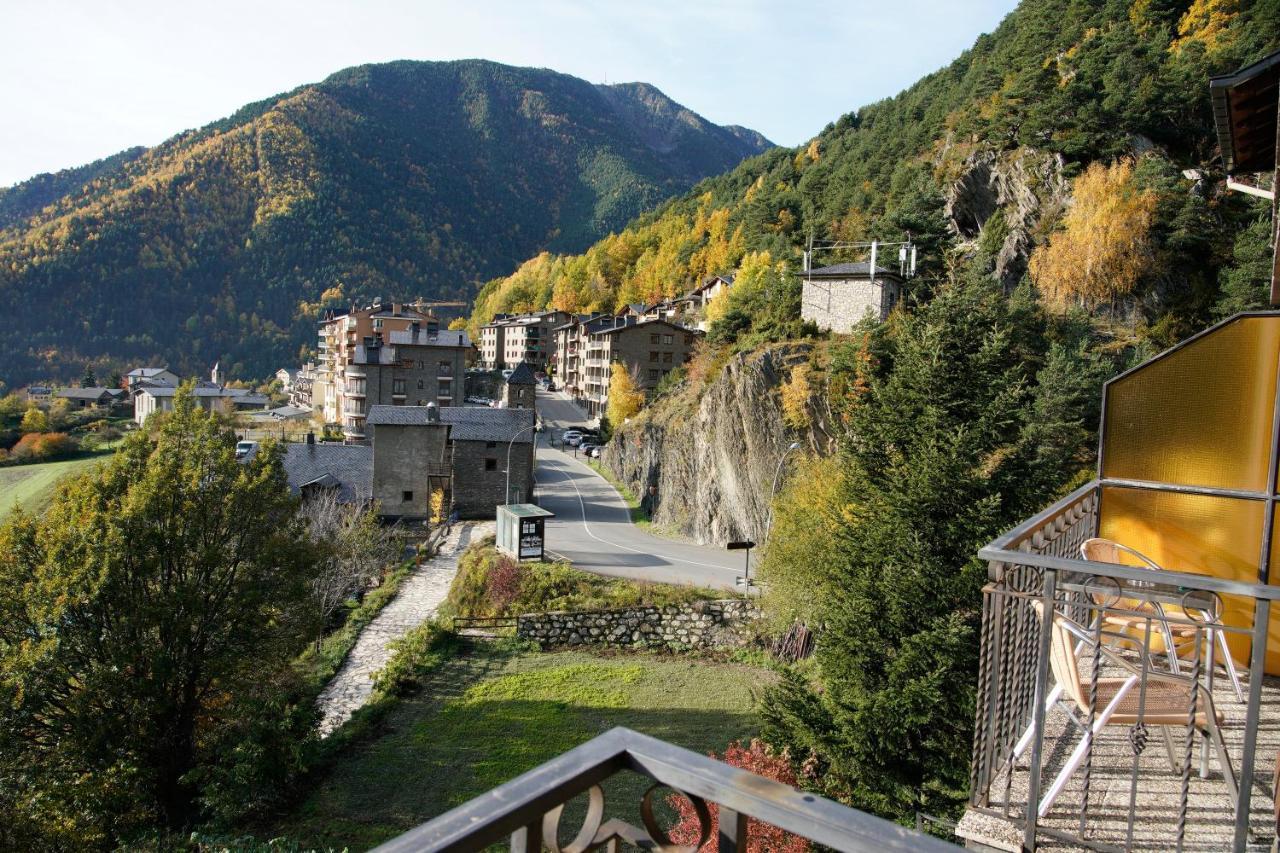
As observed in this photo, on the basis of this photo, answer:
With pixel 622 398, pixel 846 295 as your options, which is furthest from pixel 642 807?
pixel 622 398

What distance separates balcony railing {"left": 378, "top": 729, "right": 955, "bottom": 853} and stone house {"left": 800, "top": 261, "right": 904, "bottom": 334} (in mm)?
34536

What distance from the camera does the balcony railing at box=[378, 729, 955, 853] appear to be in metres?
1.36

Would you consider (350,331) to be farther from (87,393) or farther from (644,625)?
(644,625)

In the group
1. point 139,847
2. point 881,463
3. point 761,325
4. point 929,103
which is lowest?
point 139,847

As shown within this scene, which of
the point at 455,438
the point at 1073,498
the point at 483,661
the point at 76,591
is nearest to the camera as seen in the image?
the point at 1073,498

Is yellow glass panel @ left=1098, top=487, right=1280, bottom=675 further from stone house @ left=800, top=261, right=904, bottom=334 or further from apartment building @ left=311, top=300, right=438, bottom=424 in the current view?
apartment building @ left=311, top=300, right=438, bottom=424

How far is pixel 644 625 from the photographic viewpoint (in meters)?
25.7

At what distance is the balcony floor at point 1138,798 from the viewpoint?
3.81 metres

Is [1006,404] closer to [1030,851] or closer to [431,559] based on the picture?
[1030,851]

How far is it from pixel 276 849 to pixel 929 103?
77.8 metres

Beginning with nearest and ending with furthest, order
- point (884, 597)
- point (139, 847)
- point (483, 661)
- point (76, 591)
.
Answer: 1. point (884, 597)
2. point (139, 847)
3. point (76, 591)
4. point (483, 661)

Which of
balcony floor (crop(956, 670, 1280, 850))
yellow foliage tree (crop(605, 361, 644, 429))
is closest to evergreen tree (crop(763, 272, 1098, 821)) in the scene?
balcony floor (crop(956, 670, 1280, 850))

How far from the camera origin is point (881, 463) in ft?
49.2

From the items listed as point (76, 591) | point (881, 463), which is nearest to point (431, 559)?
point (76, 591)
